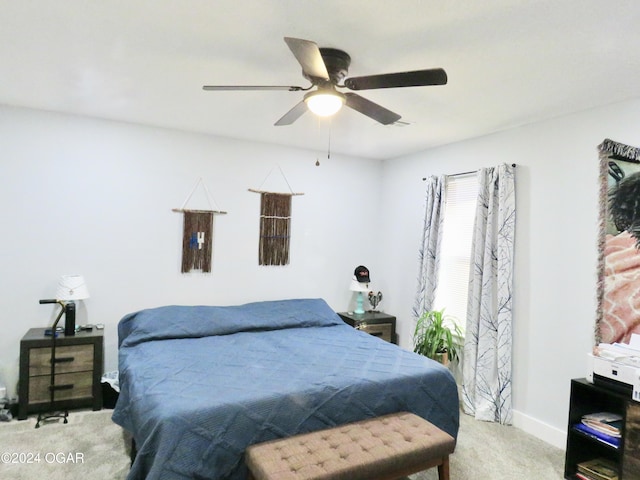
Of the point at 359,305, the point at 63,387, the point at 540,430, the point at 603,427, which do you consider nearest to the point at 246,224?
the point at 359,305

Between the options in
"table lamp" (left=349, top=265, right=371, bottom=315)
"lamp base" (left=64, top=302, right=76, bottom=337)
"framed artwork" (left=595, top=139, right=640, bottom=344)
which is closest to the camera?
"framed artwork" (left=595, top=139, right=640, bottom=344)

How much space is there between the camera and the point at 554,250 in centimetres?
304

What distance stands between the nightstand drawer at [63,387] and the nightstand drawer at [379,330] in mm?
2519

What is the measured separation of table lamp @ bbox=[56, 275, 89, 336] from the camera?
3172 millimetres

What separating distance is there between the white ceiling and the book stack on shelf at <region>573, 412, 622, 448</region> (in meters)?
2.01

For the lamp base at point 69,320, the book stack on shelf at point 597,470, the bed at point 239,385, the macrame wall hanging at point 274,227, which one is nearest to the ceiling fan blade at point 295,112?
the bed at point 239,385

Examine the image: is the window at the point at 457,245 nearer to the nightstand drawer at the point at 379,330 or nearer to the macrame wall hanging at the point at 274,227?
the nightstand drawer at the point at 379,330

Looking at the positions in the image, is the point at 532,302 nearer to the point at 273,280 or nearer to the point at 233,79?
the point at 273,280

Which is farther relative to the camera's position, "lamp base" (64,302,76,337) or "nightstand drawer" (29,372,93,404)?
"lamp base" (64,302,76,337)

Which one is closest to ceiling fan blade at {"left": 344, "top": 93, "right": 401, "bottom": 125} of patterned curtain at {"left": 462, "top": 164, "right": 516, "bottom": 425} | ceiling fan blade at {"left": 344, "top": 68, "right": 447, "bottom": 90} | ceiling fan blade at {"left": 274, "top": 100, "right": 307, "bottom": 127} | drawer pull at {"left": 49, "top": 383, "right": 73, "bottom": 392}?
ceiling fan blade at {"left": 344, "top": 68, "right": 447, "bottom": 90}

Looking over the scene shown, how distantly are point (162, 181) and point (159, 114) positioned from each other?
0.67 m

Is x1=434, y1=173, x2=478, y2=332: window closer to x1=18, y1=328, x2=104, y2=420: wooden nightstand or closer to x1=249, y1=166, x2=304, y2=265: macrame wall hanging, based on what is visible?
x1=249, y1=166, x2=304, y2=265: macrame wall hanging

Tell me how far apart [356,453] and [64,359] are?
2.40 m

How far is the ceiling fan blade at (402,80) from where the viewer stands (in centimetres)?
177
